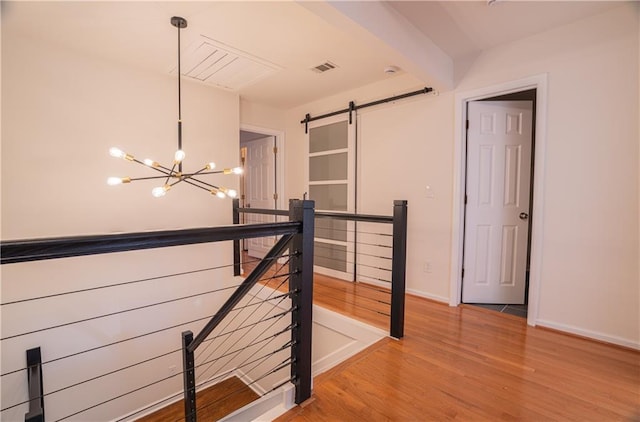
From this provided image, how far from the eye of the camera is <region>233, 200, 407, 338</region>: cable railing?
7.69 ft

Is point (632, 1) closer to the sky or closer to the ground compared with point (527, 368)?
closer to the sky

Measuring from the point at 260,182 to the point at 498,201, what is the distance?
356cm

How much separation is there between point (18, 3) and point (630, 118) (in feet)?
14.9

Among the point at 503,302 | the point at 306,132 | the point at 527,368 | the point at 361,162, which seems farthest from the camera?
the point at 306,132

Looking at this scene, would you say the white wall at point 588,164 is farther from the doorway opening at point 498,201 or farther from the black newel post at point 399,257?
the black newel post at point 399,257

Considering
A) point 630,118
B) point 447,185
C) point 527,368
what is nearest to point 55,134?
point 447,185

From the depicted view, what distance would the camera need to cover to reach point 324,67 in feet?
10.6

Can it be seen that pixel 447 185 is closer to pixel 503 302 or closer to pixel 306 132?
pixel 503 302

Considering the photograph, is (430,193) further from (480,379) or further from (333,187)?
(480,379)

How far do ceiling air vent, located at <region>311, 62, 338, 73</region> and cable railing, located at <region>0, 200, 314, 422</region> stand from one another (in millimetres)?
2170

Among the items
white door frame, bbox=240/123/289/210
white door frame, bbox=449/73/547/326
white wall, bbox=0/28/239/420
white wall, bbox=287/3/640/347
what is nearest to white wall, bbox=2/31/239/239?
white wall, bbox=0/28/239/420

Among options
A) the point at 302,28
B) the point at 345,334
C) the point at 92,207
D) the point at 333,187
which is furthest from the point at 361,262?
the point at 92,207

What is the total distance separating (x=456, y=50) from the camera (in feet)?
9.49

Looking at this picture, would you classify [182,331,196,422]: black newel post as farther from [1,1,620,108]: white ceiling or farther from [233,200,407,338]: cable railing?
[1,1,620,108]: white ceiling
